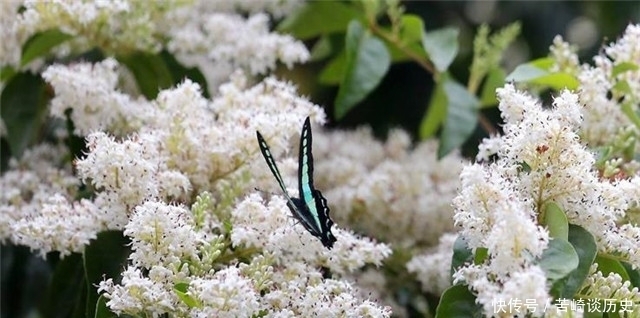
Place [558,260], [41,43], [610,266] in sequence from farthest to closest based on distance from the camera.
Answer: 1. [41,43]
2. [610,266]
3. [558,260]

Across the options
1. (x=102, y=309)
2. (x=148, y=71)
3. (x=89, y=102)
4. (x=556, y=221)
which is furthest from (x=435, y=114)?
(x=102, y=309)

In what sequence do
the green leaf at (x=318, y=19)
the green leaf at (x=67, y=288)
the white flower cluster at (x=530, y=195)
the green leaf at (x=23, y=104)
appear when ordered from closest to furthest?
the white flower cluster at (x=530, y=195), the green leaf at (x=67, y=288), the green leaf at (x=23, y=104), the green leaf at (x=318, y=19)

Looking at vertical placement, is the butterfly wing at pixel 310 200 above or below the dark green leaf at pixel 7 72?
below

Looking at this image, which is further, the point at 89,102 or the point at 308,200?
the point at 89,102

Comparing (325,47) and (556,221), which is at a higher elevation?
(325,47)

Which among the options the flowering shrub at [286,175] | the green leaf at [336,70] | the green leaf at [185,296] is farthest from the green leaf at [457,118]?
the green leaf at [185,296]

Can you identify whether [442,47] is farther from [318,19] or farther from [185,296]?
[185,296]

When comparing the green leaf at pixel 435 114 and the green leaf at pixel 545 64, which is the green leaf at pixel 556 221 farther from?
the green leaf at pixel 435 114
